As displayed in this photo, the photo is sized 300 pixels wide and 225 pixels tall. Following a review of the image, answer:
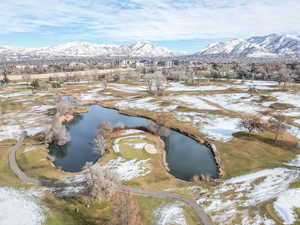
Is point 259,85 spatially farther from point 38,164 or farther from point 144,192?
point 38,164

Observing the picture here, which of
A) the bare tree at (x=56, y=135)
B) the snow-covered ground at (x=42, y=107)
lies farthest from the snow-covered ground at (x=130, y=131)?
the snow-covered ground at (x=42, y=107)

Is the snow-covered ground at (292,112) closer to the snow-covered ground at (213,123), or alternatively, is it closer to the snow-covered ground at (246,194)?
the snow-covered ground at (213,123)

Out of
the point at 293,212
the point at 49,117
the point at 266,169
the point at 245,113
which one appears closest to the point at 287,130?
the point at 245,113

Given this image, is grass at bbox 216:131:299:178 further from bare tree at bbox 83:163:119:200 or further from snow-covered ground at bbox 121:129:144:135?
snow-covered ground at bbox 121:129:144:135

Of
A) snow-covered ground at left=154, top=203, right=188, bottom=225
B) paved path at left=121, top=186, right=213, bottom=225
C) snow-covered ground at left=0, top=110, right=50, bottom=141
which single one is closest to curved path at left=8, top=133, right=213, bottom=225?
paved path at left=121, top=186, right=213, bottom=225

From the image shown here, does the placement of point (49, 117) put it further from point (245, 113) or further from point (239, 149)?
point (245, 113)
